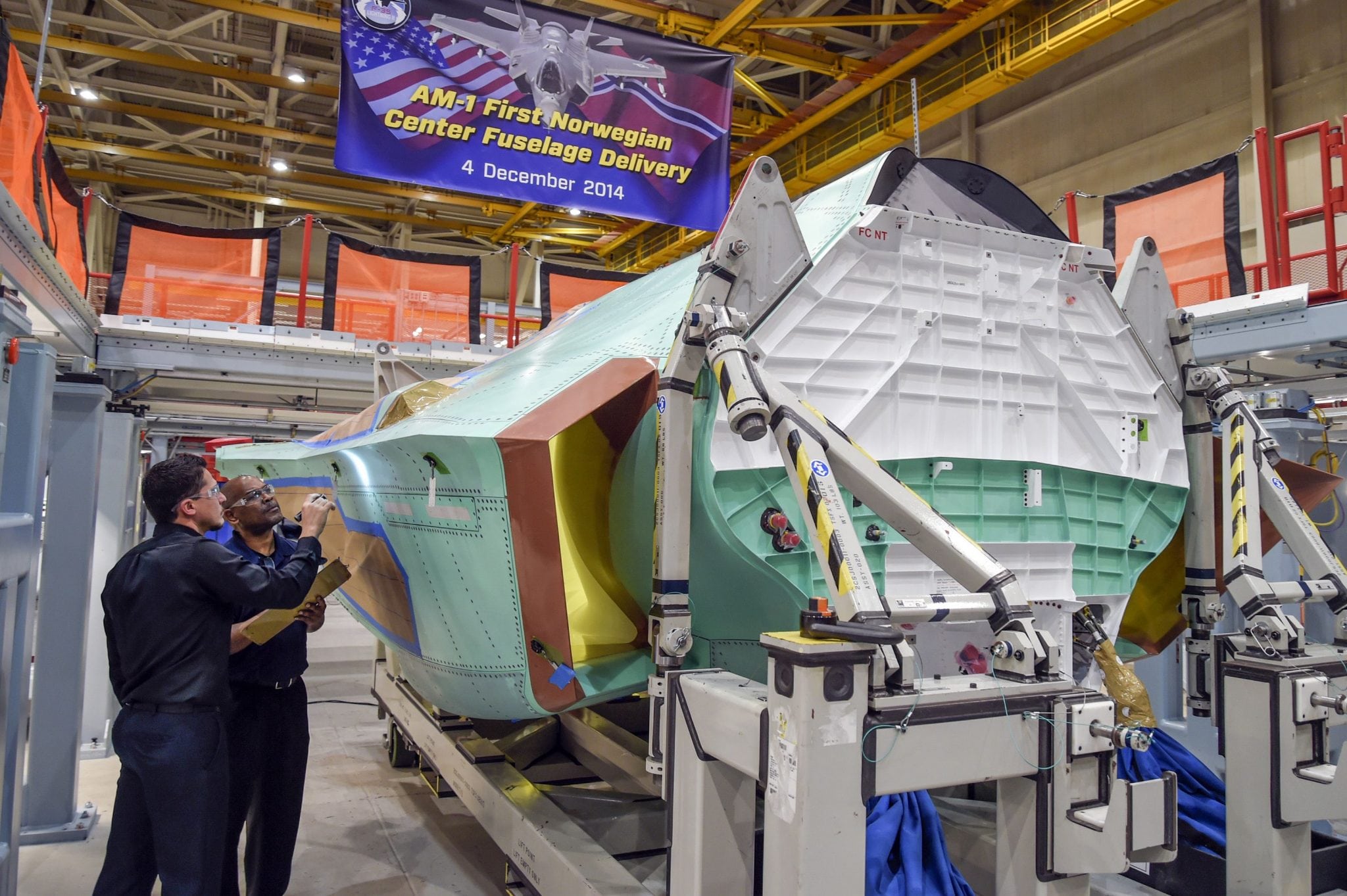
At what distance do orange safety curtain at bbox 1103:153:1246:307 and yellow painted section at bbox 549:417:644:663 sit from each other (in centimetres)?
471

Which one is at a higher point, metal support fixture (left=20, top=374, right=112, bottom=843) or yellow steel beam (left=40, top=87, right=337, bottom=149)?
yellow steel beam (left=40, top=87, right=337, bottom=149)

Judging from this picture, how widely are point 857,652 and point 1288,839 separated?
6.71 ft

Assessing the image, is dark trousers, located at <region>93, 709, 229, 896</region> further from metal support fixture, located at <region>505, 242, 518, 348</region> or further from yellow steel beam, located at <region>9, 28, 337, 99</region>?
yellow steel beam, located at <region>9, 28, 337, 99</region>

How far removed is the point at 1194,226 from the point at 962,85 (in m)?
7.53

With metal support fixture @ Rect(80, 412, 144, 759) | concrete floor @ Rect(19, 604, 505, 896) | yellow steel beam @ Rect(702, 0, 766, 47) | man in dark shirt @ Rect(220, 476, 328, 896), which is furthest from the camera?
yellow steel beam @ Rect(702, 0, 766, 47)

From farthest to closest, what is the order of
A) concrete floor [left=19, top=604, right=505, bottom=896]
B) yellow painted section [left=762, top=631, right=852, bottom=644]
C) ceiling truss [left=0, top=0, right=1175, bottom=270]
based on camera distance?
ceiling truss [left=0, top=0, right=1175, bottom=270]
concrete floor [left=19, top=604, right=505, bottom=896]
yellow painted section [left=762, top=631, right=852, bottom=644]

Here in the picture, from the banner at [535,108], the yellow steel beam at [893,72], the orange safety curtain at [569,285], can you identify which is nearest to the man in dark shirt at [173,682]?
the banner at [535,108]

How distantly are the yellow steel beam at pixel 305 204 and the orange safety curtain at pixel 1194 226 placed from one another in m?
15.0

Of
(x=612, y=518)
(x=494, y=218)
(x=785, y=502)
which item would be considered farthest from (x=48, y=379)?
(x=494, y=218)

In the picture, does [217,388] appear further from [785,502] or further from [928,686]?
[928,686]

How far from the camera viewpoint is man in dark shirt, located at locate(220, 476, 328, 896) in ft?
11.9

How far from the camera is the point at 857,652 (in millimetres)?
2049

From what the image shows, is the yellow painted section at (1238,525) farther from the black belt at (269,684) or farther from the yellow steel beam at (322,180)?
the yellow steel beam at (322,180)

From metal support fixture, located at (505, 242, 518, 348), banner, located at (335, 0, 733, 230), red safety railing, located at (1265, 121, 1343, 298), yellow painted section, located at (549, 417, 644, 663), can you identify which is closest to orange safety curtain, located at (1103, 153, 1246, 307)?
A: red safety railing, located at (1265, 121, 1343, 298)
